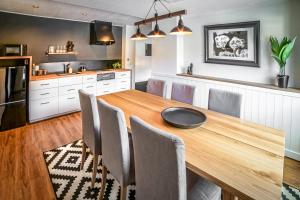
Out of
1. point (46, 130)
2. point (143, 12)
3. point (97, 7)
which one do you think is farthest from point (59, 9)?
point (46, 130)

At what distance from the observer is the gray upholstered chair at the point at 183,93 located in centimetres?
286

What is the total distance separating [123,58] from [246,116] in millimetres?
4064

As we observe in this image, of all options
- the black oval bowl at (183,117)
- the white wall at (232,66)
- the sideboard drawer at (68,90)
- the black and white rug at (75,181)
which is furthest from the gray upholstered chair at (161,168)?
the sideboard drawer at (68,90)

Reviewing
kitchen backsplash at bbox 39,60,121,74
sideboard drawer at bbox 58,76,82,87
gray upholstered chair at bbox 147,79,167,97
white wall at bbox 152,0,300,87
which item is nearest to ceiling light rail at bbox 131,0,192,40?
gray upholstered chair at bbox 147,79,167,97

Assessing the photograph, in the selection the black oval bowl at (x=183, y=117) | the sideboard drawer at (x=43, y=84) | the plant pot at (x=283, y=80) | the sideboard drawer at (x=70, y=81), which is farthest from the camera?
the sideboard drawer at (x=70, y=81)

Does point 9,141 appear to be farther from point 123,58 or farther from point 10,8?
point 123,58

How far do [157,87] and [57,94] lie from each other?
7.82ft

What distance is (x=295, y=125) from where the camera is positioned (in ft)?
9.05

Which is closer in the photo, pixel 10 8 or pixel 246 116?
pixel 246 116

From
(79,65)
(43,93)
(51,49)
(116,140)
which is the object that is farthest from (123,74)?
(116,140)

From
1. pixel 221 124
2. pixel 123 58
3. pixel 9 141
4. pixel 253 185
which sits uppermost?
pixel 123 58

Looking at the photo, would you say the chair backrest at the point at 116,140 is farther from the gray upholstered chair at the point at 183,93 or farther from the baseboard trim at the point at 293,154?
the baseboard trim at the point at 293,154

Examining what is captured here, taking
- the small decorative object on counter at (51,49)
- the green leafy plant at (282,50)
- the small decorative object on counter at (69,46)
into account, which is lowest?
the green leafy plant at (282,50)

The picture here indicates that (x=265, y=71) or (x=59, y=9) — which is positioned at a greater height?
(x=59, y=9)
